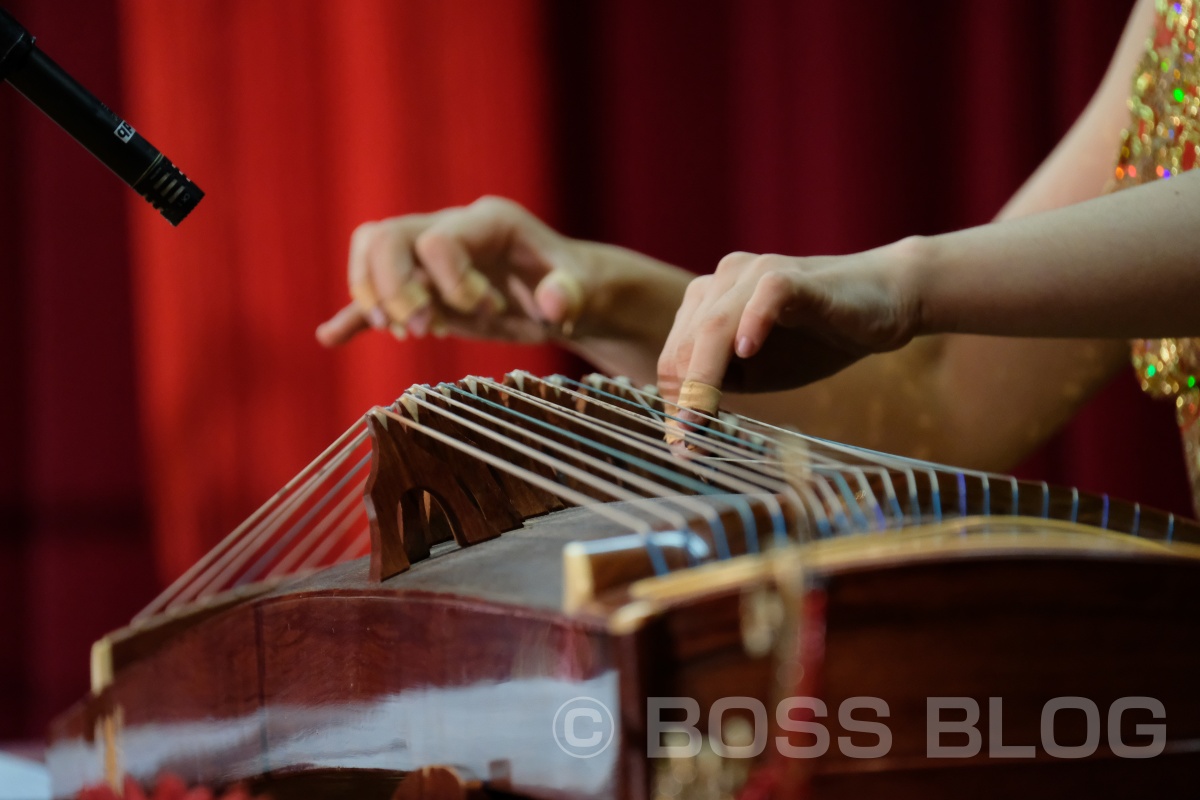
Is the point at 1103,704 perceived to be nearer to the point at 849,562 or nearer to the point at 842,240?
the point at 849,562

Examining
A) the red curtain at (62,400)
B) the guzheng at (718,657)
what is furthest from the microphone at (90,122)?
the red curtain at (62,400)

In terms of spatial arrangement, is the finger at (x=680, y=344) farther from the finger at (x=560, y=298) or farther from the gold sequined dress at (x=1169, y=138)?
the gold sequined dress at (x=1169, y=138)

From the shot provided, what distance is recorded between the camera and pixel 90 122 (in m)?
0.63

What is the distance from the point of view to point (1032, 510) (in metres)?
0.55

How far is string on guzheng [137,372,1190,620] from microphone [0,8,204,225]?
0.19 meters

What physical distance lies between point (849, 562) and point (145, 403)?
192cm

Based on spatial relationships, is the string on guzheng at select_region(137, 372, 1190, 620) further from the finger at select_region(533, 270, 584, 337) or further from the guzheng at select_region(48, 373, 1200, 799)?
the finger at select_region(533, 270, 584, 337)

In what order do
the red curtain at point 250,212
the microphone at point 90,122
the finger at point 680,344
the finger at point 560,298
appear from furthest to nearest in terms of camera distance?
the red curtain at point 250,212 < the finger at point 560,298 < the finger at point 680,344 < the microphone at point 90,122

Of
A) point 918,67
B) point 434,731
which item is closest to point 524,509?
point 434,731

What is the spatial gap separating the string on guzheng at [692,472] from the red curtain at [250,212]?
49.0 inches

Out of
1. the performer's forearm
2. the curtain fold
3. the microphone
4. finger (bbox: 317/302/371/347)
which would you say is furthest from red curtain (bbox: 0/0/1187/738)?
the microphone

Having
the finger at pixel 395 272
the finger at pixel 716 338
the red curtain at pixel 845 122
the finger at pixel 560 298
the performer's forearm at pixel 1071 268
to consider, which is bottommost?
the finger at pixel 716 338

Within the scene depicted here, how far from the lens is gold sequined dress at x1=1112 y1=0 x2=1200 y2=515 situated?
1.05 meters

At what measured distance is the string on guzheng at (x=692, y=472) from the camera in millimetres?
472
